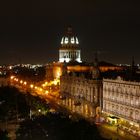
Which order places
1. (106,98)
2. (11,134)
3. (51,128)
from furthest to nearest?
(106,98)
(11,134)
(51,128)

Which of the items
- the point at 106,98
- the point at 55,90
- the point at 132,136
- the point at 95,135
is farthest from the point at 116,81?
the point at 55,90

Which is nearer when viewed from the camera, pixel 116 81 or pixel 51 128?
pixel 51 128

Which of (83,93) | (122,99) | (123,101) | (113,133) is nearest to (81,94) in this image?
(83,93)

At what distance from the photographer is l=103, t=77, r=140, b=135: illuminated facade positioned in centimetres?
7825

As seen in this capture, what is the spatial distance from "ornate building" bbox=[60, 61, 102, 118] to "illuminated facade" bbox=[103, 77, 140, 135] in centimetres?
A: 490

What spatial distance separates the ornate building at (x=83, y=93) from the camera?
9850cm

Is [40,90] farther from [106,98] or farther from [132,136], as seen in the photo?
[132,136]

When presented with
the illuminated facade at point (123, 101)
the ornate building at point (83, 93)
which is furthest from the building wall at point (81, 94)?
the illuminated facade at point (123, 101)

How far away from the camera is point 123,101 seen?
83.3m

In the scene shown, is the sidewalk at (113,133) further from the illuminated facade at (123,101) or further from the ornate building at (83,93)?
the ornate building at (83,93)

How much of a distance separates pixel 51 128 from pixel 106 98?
3340 cm

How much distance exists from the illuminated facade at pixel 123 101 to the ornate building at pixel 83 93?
4.90 meters

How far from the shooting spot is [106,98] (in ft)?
303

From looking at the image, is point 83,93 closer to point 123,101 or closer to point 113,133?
point 123,101
